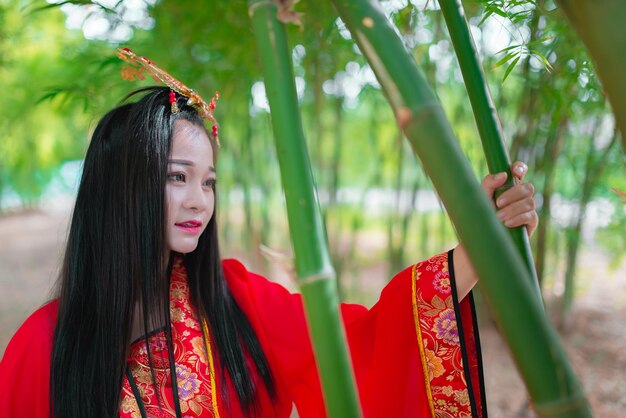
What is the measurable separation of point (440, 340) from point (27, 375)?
2.63 feet

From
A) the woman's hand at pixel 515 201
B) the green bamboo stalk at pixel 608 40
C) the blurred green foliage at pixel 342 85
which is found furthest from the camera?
the blurred green foliage at pixel 342 85

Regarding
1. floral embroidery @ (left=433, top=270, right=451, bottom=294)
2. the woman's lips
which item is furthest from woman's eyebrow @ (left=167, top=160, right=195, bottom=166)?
floral embroidery @ (left=433, top=270, right=451, bottom=294)

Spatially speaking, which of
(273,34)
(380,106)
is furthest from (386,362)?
(380,106)

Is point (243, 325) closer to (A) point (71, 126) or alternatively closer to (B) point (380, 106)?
(B) point (380, 106)

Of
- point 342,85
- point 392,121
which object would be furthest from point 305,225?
point 392,121

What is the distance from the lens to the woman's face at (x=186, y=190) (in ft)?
4.07

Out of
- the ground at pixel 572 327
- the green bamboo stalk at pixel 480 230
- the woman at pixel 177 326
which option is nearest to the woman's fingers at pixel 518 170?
the woman at pixel 177 326

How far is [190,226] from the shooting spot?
126 cm

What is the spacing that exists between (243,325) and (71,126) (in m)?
7.50

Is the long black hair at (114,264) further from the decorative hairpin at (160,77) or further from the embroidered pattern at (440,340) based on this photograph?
the embroidered pattern at (440,340)

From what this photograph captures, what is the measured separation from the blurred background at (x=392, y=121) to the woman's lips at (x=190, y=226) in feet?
1.37

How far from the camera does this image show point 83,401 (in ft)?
3.95

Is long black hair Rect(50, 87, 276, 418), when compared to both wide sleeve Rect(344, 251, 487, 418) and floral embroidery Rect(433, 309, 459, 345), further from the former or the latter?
floral embroidery Rect(433, 309, 459, 345)

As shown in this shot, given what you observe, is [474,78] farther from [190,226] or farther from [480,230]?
[190,226]
